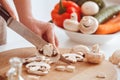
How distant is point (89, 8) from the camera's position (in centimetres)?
127

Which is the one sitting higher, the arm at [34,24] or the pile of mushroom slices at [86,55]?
the arm at [34,24]

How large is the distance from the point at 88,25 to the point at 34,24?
0.18 metres

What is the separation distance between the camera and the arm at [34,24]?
1135 mm

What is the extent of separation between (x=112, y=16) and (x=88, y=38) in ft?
0.62

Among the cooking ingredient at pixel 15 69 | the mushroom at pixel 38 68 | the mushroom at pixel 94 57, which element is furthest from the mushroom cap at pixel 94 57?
the cooking ingredient at pixel 15 69

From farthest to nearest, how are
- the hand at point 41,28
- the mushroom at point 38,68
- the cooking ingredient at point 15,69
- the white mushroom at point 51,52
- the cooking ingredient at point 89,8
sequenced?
the cooking ingredient at point 89,8 < the hand at point 41,28 < the white mushroom at point 51,52 < the mushroom at point 38,68 < the cooking ingredient at point 15,69

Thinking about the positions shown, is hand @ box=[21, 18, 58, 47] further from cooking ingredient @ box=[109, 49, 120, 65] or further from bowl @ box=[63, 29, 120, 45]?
cooking ingredient @ box=[109, 49, 120, 65]

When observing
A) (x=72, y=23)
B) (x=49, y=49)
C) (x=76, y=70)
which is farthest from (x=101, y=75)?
(x=72, y=23)

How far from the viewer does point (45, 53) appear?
105 cm

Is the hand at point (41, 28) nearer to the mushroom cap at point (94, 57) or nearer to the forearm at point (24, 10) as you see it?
the forearm at point (24, 10)

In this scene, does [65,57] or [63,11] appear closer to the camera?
[65,57]

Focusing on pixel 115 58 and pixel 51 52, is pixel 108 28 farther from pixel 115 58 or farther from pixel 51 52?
pixel 51 52

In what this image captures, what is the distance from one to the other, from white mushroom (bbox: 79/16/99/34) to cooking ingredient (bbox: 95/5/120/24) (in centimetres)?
9

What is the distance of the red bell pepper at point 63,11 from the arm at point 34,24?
0.39ft
